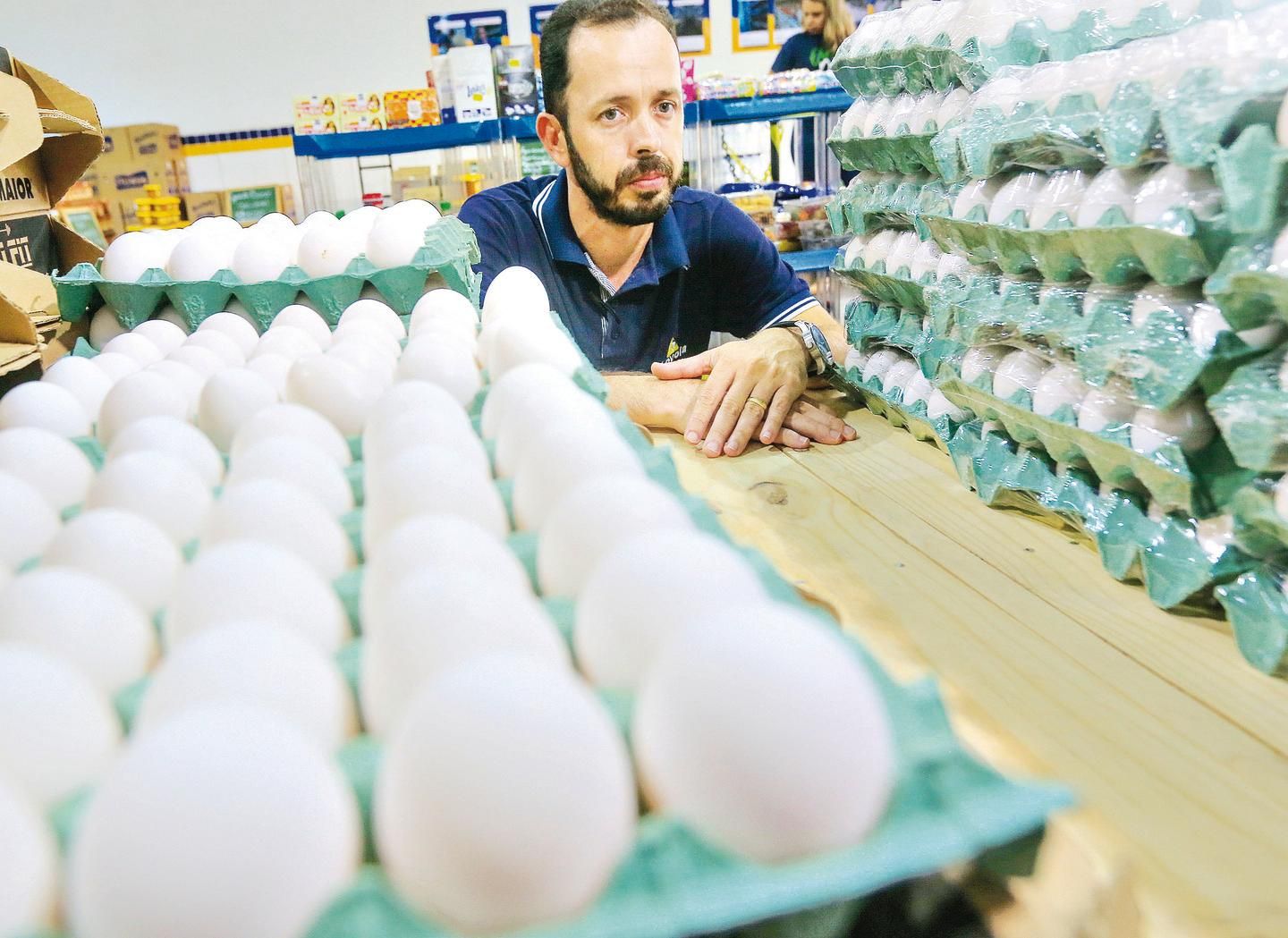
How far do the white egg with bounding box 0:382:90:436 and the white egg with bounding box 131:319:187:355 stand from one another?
252 mm

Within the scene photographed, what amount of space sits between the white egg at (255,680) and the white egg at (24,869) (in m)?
0.06

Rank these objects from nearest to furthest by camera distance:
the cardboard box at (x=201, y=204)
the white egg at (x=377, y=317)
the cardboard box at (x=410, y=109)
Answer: the white egg at (x=377, y=317)
the cardboard box at (x=410, y=109)
the cardboard box at (x=201, y=204)

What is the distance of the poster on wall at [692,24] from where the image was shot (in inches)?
251

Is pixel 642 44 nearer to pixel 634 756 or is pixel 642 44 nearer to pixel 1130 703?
pixel 1130 703

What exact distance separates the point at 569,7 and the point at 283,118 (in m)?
5.46

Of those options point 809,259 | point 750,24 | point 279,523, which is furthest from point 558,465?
point 750,24

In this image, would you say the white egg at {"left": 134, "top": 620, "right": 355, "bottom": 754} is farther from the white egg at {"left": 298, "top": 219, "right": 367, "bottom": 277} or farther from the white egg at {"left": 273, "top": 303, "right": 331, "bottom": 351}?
the white egg at {"left": 298, "top": 219, "right": 367, "bottom": 277}

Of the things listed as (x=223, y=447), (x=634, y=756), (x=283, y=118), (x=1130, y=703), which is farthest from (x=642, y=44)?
(x=283, y=118)

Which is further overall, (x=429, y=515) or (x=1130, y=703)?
(x=1130, y=703)

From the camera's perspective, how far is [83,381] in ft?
3.53

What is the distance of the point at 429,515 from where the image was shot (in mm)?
628

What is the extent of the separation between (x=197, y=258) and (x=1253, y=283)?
54.5 inches

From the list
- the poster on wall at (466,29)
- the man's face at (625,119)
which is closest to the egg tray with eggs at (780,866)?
the man's face at (625,119)

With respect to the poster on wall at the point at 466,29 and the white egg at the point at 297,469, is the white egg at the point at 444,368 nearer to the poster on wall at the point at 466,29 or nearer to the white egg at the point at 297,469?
the white egg at the point at 297,469
